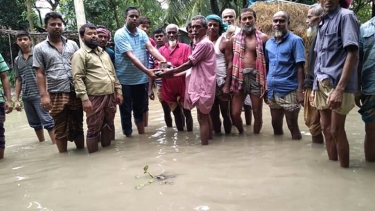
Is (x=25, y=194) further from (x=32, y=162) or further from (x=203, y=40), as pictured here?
(x=203, y=40)

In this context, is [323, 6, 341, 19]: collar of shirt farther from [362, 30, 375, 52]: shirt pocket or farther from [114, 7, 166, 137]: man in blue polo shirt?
[114, 7, 166, 137]: man in blue polo shirt

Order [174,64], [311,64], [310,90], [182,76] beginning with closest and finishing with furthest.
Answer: [311,64]
[310,90]
[182,76]
[174,64]

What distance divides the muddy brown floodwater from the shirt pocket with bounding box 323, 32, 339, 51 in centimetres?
113

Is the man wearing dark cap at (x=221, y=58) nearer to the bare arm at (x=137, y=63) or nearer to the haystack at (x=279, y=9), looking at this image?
the bare arm at (x=137, y=63)

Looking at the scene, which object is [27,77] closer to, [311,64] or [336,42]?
[311,64]

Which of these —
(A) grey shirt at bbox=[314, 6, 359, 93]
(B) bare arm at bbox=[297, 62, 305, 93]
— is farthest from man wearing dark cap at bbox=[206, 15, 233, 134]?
(A) grey shirt at bbox=[314, 6, 359, 93]

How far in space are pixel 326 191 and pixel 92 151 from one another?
2.90m

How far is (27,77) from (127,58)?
5.33 feet

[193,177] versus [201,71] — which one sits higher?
[201,71]

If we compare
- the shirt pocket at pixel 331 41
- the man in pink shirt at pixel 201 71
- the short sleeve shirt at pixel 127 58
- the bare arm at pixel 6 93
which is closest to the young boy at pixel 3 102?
the bare arm at pixel 6 93

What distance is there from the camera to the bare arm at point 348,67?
2.92m

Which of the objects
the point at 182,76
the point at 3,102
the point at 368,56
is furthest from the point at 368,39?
the point at 3,102

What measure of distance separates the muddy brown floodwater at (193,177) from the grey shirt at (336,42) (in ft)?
2.88

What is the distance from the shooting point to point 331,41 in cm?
312
